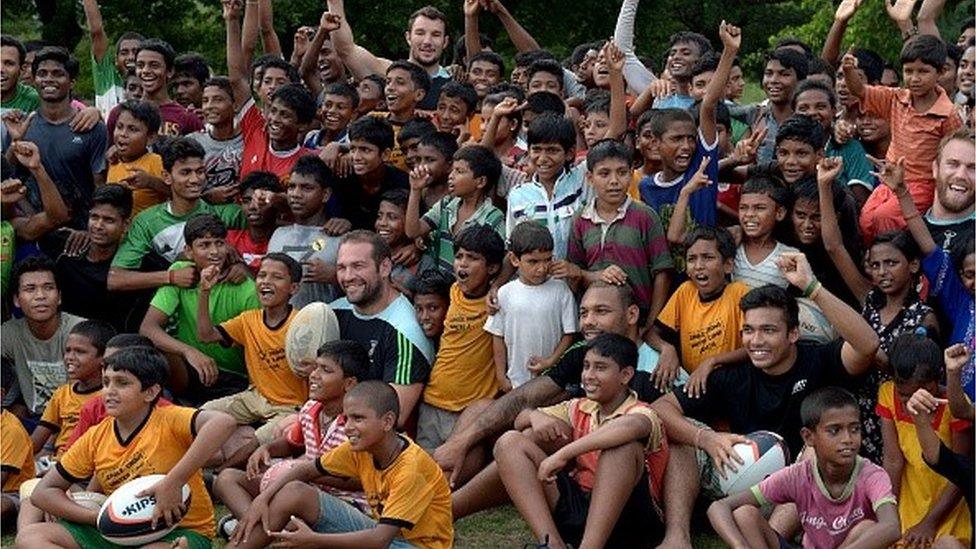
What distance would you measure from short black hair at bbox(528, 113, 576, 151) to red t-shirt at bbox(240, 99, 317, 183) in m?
1.66

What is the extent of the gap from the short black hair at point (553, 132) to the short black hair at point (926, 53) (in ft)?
5.87

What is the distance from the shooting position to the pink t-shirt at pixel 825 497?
700cm

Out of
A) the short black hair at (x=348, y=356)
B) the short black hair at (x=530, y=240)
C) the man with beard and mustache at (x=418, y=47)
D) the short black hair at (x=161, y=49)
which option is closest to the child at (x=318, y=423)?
the short black hair at (x=348, y=356)

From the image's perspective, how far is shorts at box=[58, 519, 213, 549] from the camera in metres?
7.40

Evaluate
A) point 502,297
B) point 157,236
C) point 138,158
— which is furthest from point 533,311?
point 138,158

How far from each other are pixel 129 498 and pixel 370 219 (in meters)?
2.88

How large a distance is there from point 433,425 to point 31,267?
2.30 meters

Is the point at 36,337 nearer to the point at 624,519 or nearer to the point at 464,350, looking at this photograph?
the point at 464,350

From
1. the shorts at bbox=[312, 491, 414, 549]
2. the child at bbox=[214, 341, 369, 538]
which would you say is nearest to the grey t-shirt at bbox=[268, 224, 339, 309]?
the child at bbox=[214, 341, 369, 538]

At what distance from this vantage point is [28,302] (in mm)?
9133

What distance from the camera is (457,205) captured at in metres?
9.18

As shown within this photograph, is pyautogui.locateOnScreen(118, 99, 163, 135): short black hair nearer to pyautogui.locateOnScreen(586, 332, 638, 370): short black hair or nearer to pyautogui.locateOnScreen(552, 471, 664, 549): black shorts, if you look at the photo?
pyautogui.locateOnScreen(586, 332, 638, 370): short black hair

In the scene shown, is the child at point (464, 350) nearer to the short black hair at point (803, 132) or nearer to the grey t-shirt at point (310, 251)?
the grey t-shirt at point (310, 251)

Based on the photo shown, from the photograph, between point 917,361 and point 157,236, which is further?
point 157,236
